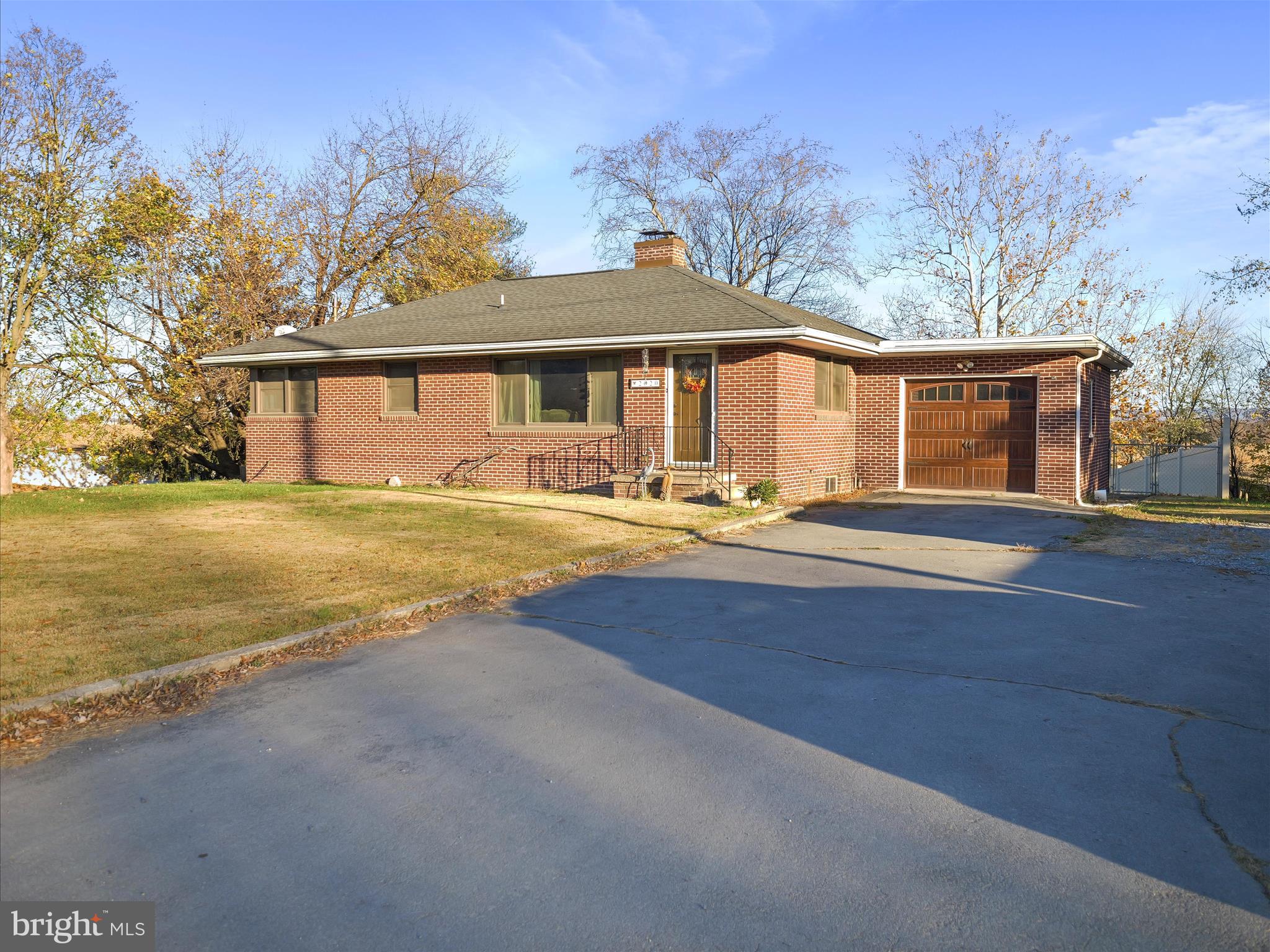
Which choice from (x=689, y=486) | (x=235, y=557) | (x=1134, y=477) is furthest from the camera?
(x=1134, y=477)

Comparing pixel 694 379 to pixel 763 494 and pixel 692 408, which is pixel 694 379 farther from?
pixel 763 494

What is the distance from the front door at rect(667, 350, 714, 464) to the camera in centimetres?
1695

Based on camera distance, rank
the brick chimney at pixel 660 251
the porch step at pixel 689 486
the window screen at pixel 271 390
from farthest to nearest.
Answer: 1. the brick chimney at pixel 660 251
2. the window screen at pixel 271 390
3. the porch step at pixel 689 486

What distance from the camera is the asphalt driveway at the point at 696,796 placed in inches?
116

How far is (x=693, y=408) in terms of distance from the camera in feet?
56.2

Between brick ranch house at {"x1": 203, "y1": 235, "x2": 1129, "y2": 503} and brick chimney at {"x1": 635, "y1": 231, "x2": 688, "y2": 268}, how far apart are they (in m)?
1.38

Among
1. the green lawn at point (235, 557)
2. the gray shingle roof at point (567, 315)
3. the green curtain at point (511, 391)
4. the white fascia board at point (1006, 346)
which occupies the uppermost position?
the gray shingle roof at point (567, 315)

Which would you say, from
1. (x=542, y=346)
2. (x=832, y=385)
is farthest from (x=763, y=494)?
(x=542, y=346)

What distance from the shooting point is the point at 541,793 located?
12.8 feet

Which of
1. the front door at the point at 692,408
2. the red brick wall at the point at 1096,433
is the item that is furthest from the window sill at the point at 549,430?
the red brick wall at the point at 1096,433

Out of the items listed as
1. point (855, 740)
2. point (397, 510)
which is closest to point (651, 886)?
point (855, 740)

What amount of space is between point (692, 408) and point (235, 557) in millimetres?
9531

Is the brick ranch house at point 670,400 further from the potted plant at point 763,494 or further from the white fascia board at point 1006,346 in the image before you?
the potted plant at point 763,494

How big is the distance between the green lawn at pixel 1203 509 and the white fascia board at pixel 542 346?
19.7 feet
